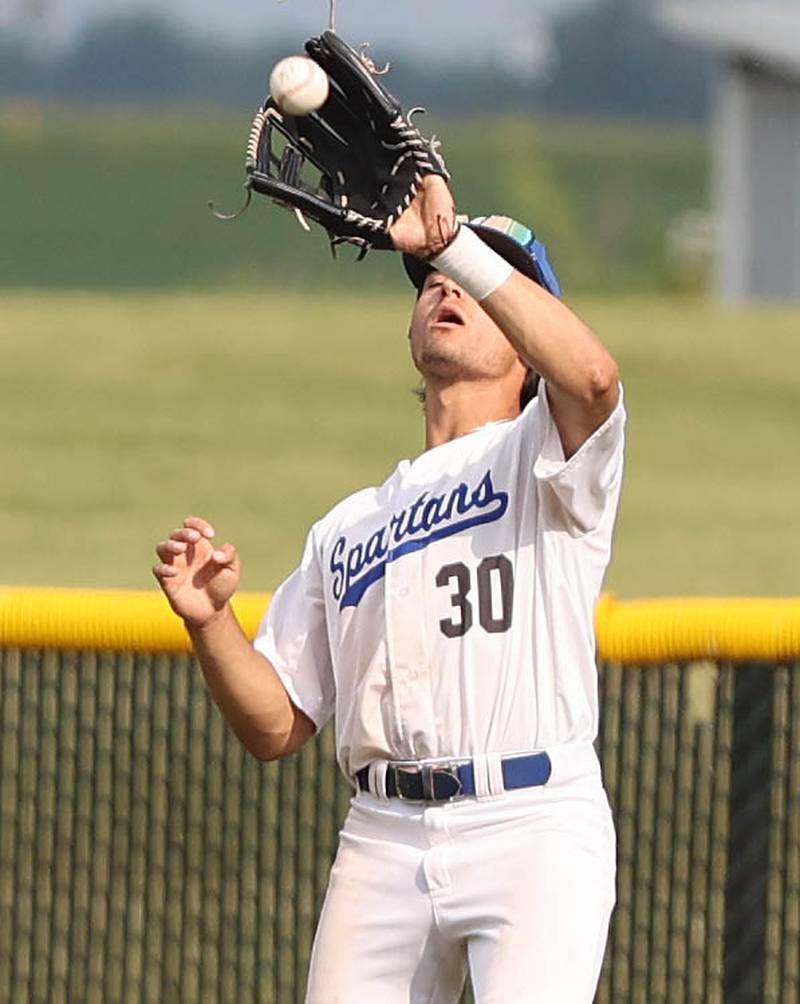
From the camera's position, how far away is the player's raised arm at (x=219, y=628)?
135 inches

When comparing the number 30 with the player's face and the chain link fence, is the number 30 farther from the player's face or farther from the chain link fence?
the chain link fence

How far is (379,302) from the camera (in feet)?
68.1

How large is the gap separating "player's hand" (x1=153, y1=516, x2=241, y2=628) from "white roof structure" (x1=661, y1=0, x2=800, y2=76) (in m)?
25.0

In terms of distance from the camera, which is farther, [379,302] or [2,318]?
[379,302]

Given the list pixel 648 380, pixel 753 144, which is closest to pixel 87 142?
pixel 753 144

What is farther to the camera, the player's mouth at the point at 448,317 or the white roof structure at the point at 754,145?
the white roof structure at the point at 754,145

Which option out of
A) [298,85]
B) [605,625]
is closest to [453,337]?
[298,85]

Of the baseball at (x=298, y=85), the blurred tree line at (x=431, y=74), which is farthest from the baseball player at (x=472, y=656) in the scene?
the blurred tree line at (x=431, y=74)

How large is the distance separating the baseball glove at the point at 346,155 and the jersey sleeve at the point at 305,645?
0.75 meters

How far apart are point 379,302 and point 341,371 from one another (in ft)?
15.5

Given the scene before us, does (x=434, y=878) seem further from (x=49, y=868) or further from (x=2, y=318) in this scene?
(x=2, y=318)

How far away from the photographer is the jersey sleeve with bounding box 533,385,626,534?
3145mm


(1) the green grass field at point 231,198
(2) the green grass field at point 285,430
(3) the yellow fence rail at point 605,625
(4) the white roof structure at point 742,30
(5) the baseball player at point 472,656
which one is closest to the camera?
(5) the baseball player at point 472,656

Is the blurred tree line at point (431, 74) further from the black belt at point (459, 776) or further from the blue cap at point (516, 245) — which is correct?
the black belt at point (459, 776)
